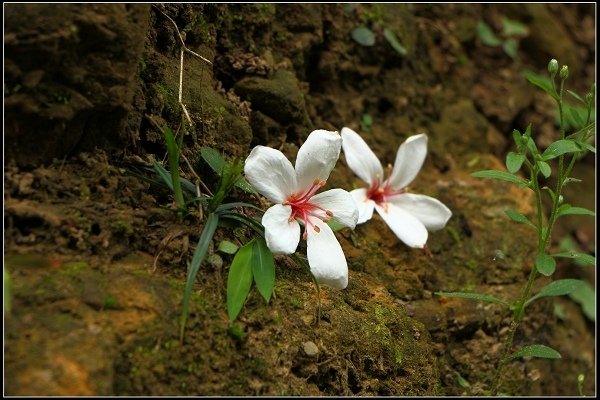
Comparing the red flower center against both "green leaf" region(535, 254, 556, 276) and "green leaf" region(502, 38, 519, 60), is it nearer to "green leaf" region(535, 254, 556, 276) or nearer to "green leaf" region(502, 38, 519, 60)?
"green leaf" region(535, 254, 556, 276)

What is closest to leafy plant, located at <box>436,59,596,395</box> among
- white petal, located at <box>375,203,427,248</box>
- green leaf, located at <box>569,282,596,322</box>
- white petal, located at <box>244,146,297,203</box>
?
white petal, located at <box>375,203,427,248</box>

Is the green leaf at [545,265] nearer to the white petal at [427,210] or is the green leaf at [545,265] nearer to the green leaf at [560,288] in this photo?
the green leaf at [560,288]

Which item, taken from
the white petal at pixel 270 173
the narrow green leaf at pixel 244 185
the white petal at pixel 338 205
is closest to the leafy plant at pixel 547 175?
the white petal at pixel 338 205

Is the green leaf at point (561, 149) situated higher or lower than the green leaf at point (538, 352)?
higher

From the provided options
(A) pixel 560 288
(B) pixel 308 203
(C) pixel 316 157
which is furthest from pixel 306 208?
(A) pixel 560 288

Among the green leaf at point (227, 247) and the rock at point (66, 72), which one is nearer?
the rock at point (66, 72)

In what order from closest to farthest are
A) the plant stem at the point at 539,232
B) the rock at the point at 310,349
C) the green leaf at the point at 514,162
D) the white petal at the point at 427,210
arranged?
the rock at the point at 310,349
the green leaf at the point at 514,162
the plant stem at the point at 539,232
the white petal at the point at 427,210

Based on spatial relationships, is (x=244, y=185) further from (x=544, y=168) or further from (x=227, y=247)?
(x=544, y=168)
